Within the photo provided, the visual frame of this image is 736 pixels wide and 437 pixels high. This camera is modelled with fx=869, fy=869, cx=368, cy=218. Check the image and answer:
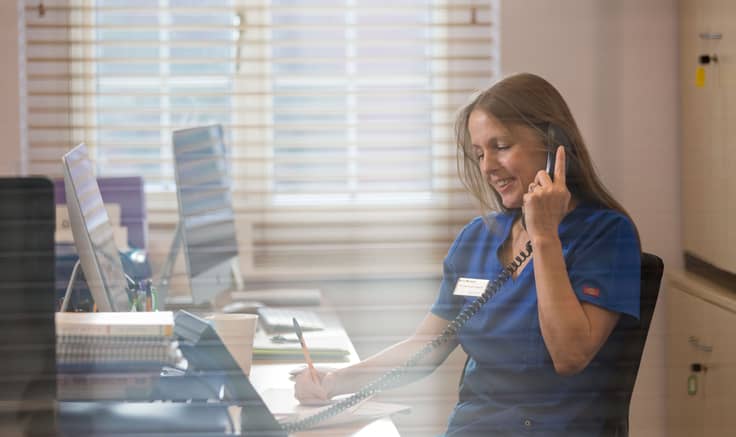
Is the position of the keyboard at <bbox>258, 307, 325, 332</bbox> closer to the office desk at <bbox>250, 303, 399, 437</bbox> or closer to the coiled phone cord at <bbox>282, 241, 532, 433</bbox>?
the office desk at <bbox>250, 303, 399, 437</bbox>

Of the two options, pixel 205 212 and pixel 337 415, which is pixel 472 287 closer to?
pixel 337 415

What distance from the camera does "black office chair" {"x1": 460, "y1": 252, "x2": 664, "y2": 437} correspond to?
3.51 ft

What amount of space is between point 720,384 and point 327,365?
21.4 inches

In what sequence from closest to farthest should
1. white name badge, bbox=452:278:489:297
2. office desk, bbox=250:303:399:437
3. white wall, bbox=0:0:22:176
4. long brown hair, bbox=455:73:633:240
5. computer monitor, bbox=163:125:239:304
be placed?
white wall, bbox=0:0:22:176, office desk, bbox=250:303:399:437, long brown hair, bbox=455:73:633:240, white name badge, bbox=452:278:489:297, computer monitor, bbox=163:125:239:304

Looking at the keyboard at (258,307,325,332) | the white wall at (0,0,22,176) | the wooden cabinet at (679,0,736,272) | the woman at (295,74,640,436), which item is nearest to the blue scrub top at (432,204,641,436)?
Result: the woman at (295,74,640,436)

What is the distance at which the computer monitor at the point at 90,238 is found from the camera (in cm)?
114

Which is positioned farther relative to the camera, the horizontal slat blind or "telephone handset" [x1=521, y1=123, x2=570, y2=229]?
the horizontal slat blind

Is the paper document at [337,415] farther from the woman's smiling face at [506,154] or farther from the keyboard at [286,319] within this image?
the keyboard at [286,319]

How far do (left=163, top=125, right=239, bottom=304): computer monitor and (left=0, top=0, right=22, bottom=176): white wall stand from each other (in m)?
0.82

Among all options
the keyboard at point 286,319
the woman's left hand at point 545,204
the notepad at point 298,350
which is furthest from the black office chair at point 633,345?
the keyboard at point 286,319

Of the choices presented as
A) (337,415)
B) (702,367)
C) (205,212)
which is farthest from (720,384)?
(205,212)

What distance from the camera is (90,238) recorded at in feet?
3.80

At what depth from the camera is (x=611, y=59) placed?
90 centimetres

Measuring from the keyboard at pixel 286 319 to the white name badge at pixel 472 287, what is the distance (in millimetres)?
519
